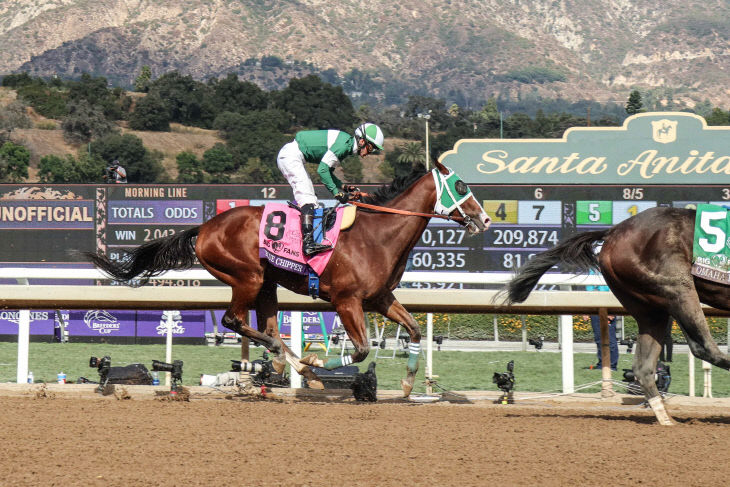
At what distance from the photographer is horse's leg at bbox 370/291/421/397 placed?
6832mm

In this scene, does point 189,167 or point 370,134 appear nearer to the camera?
point 370,134

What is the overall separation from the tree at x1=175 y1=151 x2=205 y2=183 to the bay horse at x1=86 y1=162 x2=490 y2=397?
5737 cm

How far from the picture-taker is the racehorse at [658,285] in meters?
6.05

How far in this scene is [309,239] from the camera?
6.79 meters

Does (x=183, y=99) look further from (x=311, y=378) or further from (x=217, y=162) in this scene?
(x=311, y=378)

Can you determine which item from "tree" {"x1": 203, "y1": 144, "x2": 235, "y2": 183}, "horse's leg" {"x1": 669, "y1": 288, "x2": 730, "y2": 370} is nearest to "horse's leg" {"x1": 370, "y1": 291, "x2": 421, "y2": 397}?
"horse's leg" {"x1": 669, "y1": 288, "x2": 730, "y2": 370}

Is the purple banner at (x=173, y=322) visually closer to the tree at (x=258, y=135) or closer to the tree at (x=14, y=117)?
the tree at (x=258, y=135)

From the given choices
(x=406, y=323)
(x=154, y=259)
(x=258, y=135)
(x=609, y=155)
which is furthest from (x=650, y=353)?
(x=258, y=135)

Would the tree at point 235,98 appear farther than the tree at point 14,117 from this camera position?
Yes

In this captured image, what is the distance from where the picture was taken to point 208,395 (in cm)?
748

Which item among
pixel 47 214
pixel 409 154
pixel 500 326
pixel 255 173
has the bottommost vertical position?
pixel 500 326

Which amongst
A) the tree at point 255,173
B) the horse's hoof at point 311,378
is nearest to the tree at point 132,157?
the tree at point 255,173

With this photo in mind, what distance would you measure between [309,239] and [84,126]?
7041 centimetres

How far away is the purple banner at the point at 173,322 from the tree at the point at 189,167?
46984 millimetres
